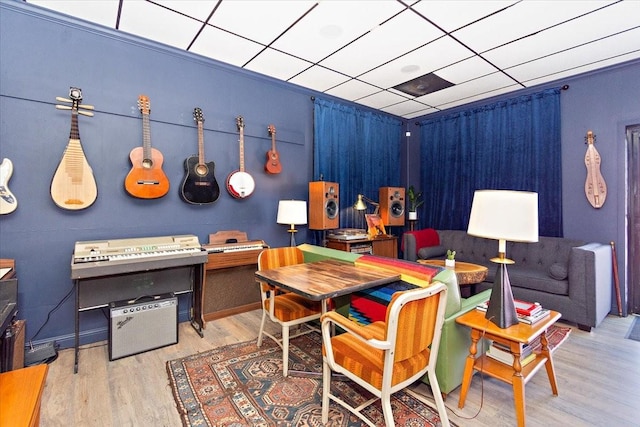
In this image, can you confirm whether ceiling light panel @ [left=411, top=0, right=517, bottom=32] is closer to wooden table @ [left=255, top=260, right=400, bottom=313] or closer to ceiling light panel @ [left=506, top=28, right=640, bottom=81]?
ceiling light panel @ [left=506, top=28, right=640, bottom=81]

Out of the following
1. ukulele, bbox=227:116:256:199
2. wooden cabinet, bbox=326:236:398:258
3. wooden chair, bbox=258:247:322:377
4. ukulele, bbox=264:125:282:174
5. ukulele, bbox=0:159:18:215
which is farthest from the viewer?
wooden cabinet, bbox=326:236:398:258

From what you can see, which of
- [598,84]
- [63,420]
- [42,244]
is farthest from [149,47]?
[598,84]

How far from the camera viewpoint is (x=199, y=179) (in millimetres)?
3205

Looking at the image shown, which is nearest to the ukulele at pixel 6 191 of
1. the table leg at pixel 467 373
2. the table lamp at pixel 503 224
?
the table lamp at pixel 503 224

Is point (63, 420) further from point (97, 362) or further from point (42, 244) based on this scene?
point (42, 244)

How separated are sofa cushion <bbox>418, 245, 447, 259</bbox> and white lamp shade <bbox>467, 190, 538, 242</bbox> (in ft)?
8.15

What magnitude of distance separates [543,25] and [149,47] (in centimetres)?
358

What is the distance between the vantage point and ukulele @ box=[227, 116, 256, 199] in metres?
3.47

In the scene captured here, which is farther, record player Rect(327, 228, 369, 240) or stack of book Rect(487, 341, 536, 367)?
record player Rect(327, 228, 369, 240)

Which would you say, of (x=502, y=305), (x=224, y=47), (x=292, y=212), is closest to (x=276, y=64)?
(x=224, y=47)

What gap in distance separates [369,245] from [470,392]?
2400 mm

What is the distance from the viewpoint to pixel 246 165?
3662 millimetres

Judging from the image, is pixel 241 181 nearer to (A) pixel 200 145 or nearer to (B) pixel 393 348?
(A) pixel 200 145

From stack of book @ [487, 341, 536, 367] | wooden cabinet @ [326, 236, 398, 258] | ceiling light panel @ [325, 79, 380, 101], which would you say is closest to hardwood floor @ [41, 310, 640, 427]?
stack of book @ [487, 341, 536, 367]
